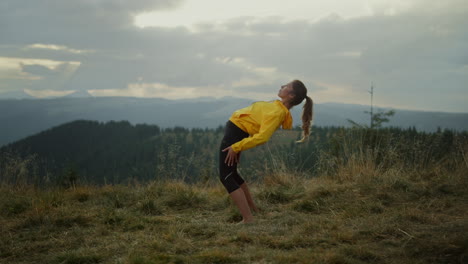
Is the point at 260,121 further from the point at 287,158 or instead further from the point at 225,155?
the point at 287,158

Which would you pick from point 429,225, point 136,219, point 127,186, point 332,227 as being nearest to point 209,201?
point 136,219

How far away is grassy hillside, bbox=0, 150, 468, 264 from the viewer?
306cm

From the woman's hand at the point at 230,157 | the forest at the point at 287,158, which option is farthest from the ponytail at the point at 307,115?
the forest at the point at 287,158

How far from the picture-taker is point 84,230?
411 cm

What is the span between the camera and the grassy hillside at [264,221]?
3059 mm

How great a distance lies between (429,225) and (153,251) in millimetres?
2839

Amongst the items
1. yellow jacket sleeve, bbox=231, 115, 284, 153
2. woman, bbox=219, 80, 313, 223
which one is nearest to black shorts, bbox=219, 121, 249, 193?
woman, bbox=219, 80, 313, 223

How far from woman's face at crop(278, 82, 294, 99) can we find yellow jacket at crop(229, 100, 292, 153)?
0.11m

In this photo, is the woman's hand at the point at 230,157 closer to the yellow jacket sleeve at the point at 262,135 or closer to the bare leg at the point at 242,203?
the yellow jacket sleeve at the point at 262,135

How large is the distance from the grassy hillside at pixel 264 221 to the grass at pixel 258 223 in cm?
1

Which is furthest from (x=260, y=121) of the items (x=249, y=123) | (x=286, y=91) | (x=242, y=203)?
(x=242, y=203)

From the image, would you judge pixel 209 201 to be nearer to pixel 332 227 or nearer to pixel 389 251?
pixel 332 227

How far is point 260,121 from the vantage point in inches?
168

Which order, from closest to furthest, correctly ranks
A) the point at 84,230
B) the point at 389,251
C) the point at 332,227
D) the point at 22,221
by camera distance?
1. the point at 389,251
2. the point at 332,227
3. the point at 84,230
4. the point at 22,221
